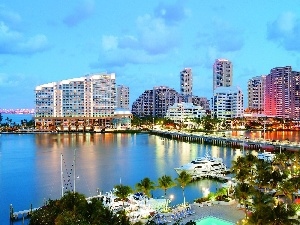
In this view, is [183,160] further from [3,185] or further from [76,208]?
[76,208]

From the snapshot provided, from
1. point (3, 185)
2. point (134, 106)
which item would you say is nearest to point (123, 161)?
point (3, 185)

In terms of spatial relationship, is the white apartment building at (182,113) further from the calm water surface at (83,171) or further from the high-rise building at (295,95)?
the calm water surface at (83,171)

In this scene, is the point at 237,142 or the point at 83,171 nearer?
the point at 83,171

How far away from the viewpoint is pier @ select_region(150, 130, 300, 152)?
60550mm

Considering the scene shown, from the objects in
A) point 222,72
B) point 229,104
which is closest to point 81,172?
point 229,104

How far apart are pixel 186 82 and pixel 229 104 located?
46.7 metres

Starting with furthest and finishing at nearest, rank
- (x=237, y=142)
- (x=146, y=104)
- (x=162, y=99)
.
A: 1. (x=146, y=104)
2. (x=162, y=99)
3. (x=237, y=142)

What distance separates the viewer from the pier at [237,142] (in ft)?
199

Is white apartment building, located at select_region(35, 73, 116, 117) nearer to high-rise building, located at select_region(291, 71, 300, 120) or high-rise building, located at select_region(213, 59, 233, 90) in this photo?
high-rise building, located at select_region(213, 59, 233, 90)

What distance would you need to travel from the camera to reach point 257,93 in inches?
7579

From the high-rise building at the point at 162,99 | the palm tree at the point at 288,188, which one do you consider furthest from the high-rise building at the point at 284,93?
the palm tree at the point at 288,188

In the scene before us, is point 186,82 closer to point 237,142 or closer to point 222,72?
point 222,72

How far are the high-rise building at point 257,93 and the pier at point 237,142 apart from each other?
98.7 metres

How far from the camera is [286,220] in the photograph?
1505cm
